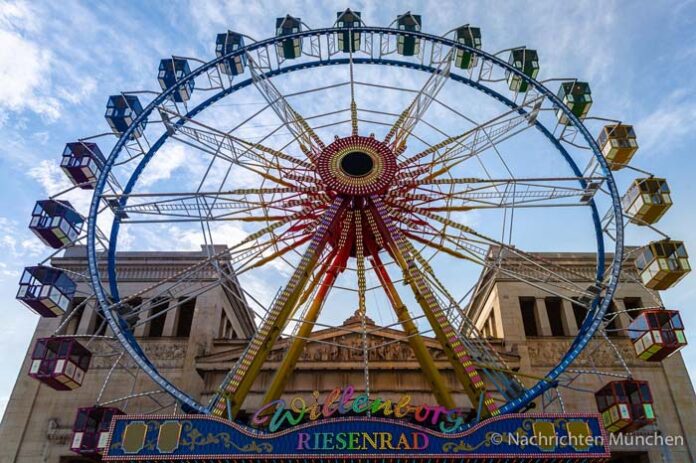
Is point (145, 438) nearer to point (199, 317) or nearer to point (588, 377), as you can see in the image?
point (199, 317)

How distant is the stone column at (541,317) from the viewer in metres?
32.1

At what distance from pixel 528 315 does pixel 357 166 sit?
14.9 m

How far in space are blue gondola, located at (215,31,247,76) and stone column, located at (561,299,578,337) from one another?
21.5 m

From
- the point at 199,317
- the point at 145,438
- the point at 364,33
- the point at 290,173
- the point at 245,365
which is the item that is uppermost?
the point at 364,33

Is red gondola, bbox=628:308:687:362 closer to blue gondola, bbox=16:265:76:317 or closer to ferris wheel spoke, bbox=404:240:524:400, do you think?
ferris wheel spoke, bbox=404:240:524:400

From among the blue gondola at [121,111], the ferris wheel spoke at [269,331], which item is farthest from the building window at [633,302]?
the blue gondola at [121,111]

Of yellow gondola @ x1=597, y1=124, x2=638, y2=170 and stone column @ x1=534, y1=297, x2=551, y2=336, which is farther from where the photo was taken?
stone column @ x1=534, y1=297, x2=551, y2=336

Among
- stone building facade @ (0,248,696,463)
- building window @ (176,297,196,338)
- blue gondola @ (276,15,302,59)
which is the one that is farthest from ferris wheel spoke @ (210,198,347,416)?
building window @ (176,297,196,338)

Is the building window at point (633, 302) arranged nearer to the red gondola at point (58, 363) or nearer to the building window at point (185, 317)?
the building window at point (185, 317)

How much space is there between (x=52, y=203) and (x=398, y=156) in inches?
652

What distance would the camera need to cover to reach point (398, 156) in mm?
29078

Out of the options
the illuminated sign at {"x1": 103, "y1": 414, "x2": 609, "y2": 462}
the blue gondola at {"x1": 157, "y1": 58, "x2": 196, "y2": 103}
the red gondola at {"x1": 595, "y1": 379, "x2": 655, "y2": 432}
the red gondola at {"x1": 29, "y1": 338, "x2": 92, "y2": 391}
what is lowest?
the illuminated sign at {"x1": 103, "y1": 414, "x2": 609, "y2": 462}

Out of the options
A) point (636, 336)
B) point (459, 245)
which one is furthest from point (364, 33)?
point (636, 336)

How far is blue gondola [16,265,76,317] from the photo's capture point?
25719 mm
